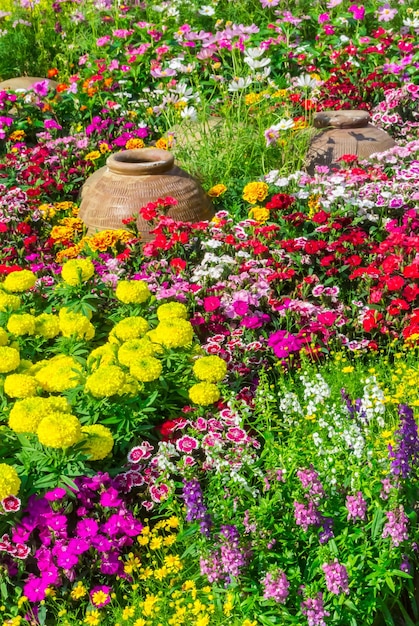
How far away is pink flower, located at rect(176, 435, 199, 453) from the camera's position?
3064 mm

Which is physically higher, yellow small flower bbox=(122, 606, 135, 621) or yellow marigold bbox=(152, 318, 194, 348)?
yellow marigold bbox=(152, 318, 194, 348)

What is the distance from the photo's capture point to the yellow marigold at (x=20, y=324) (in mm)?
3486

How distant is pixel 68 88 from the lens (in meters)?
7.62

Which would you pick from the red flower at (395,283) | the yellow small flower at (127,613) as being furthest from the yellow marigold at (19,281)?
the red flower at (395,283)

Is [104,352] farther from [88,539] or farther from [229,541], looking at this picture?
[229,541]

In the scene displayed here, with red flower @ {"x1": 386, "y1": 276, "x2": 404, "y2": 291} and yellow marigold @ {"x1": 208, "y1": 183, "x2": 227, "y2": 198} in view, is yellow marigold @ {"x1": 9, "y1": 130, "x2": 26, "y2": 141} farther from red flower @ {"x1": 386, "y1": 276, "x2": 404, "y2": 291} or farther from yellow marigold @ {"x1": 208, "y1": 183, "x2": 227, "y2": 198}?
red flower @ {"x1": 386, "y1": 276, "x2": 404, "y2": 291}

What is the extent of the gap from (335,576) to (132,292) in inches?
69.9

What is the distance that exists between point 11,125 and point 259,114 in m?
2.35

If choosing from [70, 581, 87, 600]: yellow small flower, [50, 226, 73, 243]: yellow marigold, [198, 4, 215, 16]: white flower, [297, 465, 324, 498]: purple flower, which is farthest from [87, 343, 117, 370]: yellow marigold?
[198, 4, 215, 16]: white flower

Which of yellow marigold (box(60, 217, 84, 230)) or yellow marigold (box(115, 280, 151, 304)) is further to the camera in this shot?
yellow marigold (box(60, 217, 84, 230))

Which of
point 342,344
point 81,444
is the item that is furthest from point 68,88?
point 81,444

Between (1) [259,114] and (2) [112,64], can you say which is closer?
(1) [259,114]

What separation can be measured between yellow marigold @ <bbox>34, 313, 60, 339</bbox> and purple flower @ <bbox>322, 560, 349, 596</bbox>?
1810 millimetres

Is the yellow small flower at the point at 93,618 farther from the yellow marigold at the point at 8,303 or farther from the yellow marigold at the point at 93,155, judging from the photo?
the yellow marigold at the point at 93,155
